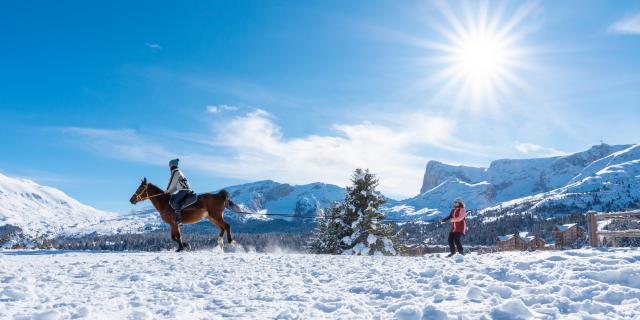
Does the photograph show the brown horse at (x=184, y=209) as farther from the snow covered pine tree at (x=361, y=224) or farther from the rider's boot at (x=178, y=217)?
the snow covered pine tree at (x=361, y=224)

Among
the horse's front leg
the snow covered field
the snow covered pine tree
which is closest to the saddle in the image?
the horse's front leg

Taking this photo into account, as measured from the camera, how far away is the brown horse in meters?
17.3

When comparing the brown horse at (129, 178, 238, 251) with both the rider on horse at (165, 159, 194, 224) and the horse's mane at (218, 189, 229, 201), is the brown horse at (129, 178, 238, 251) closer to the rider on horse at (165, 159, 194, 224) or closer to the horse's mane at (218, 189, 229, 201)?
the horse's mane at (218, 189, 229, 201)

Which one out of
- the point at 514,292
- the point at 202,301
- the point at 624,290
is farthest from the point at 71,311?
the point at 624,290

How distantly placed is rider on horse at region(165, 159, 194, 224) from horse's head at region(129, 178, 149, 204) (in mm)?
912

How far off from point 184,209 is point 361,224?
17566 millimetres

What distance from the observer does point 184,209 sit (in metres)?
17.5

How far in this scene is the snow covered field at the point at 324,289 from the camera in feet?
23.4

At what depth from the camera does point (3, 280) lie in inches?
357

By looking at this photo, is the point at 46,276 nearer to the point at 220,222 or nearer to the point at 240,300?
the point at 240,300

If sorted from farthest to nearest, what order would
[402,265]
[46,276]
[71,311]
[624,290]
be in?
[402,265] → [46,276] → [624,290] → [71,311]

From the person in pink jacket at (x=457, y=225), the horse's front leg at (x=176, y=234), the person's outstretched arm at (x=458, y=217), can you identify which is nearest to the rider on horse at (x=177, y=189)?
the horse's front leg at (x=176, y=234)

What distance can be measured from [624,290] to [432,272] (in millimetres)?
3869

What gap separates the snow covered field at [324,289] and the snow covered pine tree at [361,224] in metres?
19.8
